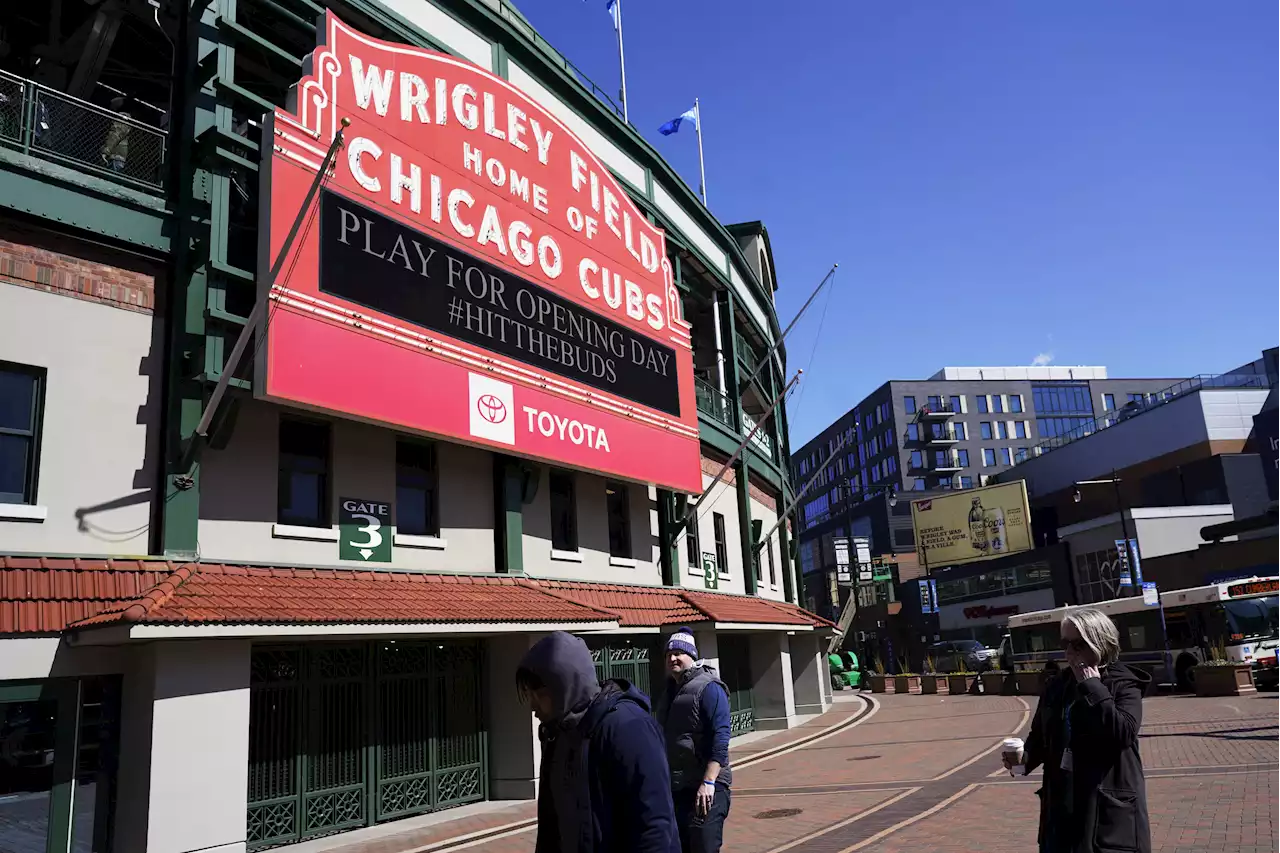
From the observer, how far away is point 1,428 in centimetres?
1024

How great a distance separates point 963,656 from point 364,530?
148ft

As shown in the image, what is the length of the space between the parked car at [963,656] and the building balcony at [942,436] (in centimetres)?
2912

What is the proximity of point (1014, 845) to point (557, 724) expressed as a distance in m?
7.34

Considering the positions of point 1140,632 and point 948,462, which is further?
point 948,462

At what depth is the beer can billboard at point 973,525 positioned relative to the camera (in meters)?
64.2

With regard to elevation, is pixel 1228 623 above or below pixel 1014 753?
above

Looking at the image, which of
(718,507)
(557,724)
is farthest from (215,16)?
(718,507)

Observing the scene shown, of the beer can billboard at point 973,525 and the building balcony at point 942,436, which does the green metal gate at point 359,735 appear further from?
the building balcony at point 942,436

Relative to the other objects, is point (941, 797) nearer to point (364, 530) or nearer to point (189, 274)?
point (364, 530)

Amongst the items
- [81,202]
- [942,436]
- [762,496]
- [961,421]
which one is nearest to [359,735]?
[81,202]

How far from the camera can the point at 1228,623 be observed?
90.6ft

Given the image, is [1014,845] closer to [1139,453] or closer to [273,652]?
[273,652]

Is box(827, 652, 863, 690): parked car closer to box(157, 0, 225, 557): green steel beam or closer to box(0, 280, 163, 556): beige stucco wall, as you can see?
Answer: box(157, 0, 225, 557): green steel beam

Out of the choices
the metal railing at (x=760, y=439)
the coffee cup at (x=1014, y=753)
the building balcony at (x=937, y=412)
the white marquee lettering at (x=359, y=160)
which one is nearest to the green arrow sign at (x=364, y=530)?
the white marquee lettering at (x=359, y=160)
